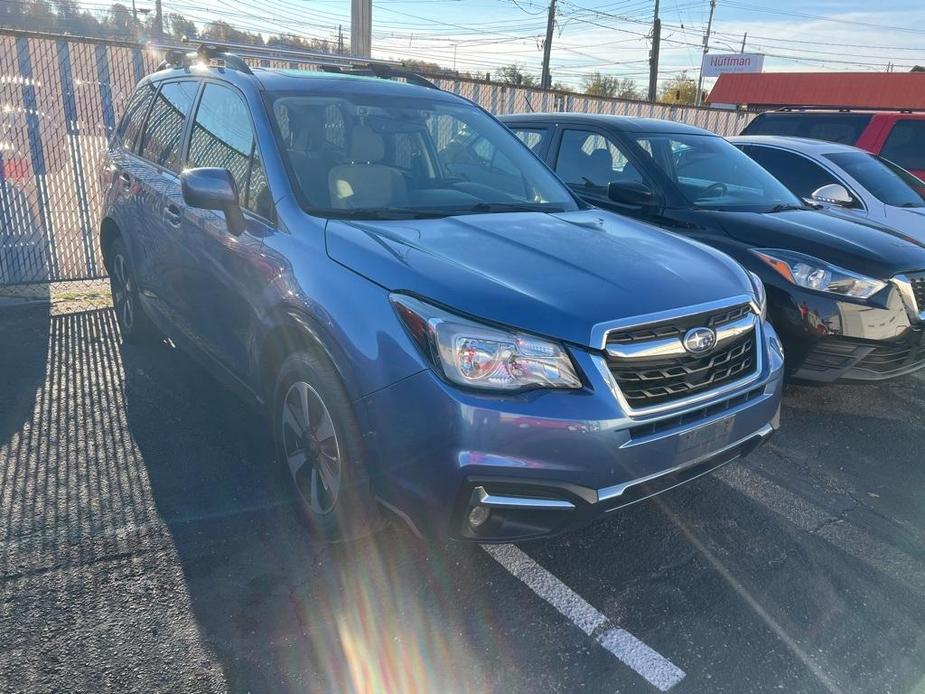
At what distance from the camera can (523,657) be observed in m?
2.43

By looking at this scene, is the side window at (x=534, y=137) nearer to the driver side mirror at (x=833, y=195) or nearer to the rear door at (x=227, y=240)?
the driver side mirror at (x=833, y=195)

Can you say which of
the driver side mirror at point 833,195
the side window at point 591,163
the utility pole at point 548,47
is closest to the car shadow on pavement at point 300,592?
the side window at point 591,163

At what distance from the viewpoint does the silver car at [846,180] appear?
20.5 ft

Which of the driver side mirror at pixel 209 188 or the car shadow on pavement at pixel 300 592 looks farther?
the driver side mirror at pixel 209 188

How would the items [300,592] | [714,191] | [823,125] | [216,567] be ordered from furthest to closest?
[823,125], [714,191], [216,567], [300,592]

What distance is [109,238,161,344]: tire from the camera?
15.6 ft

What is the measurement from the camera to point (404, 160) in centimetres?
358

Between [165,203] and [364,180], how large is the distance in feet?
4.49

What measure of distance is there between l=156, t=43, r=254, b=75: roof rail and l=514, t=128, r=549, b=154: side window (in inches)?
99.4

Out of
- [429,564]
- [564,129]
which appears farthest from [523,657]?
[564,129]

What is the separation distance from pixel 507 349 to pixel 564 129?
391cm

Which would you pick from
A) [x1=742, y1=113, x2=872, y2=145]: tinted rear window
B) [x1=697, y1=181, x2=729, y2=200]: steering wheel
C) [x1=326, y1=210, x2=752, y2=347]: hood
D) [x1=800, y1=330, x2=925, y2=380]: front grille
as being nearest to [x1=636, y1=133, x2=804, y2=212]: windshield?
[x1=697, y1=181, x2=729, y2=200]: steering wheel

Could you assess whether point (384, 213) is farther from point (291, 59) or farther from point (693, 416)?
point (291, 59)

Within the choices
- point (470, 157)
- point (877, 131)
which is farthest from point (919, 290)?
point (877, 131)
